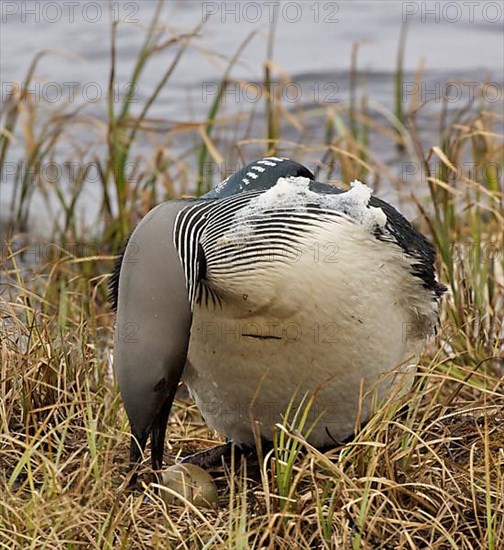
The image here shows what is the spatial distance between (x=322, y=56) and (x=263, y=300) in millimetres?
7783

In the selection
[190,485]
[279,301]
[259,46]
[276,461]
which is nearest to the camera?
[276,461]

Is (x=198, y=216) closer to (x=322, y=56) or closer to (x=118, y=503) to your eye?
(x=118, y=503)

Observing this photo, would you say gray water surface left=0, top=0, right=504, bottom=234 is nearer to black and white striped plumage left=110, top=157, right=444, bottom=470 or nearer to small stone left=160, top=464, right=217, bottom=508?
black and white striped plumage left=110, top=157, right=444, bottom=470

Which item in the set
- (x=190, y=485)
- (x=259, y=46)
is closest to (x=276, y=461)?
(x=190, y=485)

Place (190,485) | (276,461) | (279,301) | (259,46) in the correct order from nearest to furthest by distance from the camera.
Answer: (276,461), (279,301), (190,485), (259,46)

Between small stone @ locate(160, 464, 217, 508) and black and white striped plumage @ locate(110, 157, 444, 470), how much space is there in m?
0.19

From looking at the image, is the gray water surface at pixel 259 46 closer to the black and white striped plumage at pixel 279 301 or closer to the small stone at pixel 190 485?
the black and white striped plumage at pixel 279 301

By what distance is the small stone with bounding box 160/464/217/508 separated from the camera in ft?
13.7

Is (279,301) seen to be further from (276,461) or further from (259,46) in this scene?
(259,46)

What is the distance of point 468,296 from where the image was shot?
224 inches

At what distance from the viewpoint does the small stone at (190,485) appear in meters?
4.16

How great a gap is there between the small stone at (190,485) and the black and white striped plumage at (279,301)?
0.62 ft

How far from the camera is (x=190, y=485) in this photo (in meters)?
4.23

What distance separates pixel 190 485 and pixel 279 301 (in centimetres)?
66
